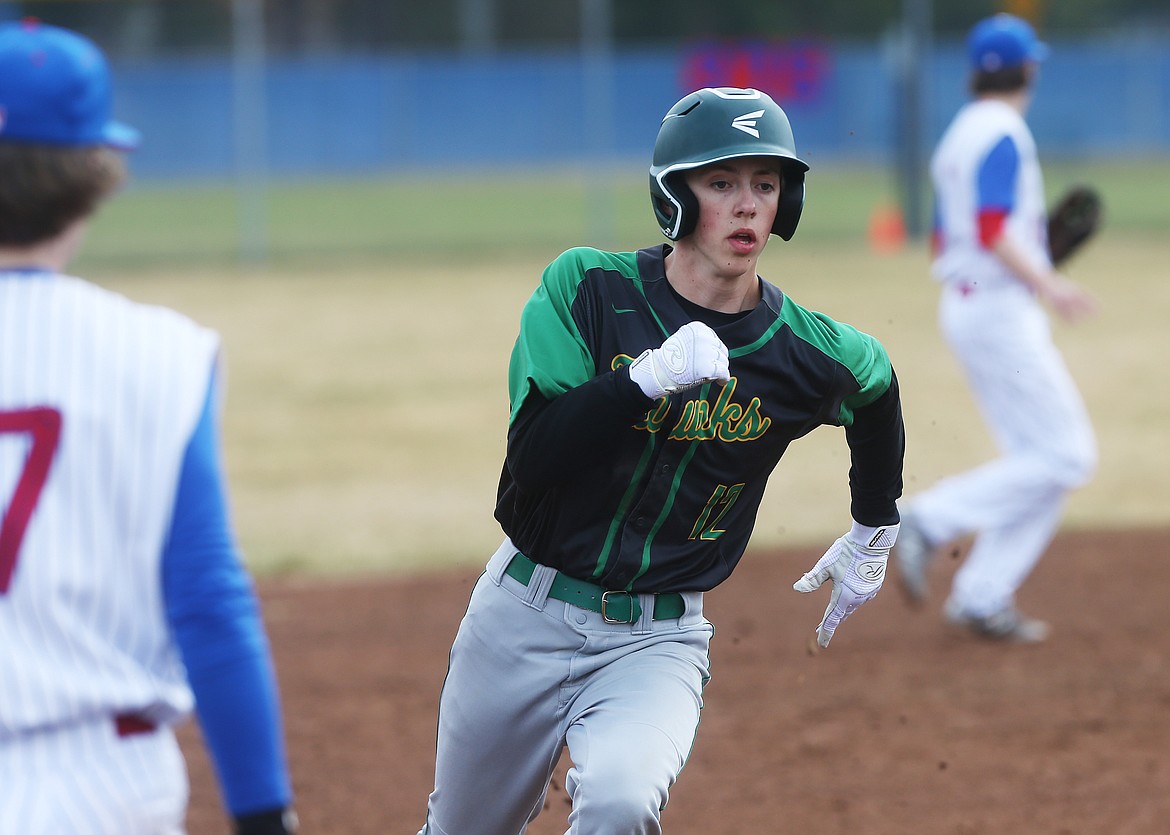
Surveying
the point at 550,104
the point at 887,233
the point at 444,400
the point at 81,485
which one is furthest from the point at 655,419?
the point at 550,104

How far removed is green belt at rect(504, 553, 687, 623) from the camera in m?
3.51

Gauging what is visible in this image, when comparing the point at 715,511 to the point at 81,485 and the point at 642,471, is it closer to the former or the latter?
the point at 642,471

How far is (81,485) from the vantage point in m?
2.16

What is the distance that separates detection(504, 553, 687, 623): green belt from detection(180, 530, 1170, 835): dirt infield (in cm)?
70

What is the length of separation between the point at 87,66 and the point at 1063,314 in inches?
215

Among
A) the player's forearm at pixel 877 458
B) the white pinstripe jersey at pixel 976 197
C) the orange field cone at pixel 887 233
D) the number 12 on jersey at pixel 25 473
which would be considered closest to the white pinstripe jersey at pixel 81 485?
the number 12 on jersey at pixel 25 473

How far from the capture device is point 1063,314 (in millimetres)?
6887

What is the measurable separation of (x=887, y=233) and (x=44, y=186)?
67.6ft

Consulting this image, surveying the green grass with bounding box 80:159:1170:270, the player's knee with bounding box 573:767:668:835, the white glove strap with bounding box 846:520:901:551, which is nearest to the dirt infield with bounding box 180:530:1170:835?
the white glove strap with bounding box 846:520:901:551

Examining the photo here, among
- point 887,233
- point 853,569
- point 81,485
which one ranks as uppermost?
point 81,485

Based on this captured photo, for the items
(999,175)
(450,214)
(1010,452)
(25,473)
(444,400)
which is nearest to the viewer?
(25,473)

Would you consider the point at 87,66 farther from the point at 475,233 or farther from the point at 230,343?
the point at 475,233

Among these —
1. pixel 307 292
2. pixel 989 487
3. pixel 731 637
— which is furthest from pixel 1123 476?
pixel 307 292

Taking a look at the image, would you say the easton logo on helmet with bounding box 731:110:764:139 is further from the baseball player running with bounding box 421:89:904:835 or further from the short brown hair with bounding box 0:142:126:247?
the short brown hair with bounding box 0:142:126:247
